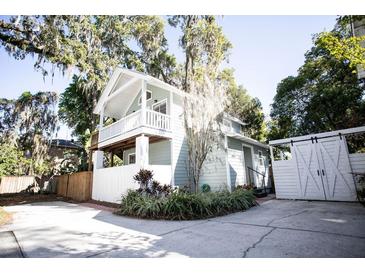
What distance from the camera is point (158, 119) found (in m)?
9.95

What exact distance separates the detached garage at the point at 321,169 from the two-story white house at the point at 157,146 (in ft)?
8.06

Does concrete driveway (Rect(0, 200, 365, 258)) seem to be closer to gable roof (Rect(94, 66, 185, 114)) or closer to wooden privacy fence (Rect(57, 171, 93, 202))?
wooden privacy fence (Rect(57, 171, 93, 202))

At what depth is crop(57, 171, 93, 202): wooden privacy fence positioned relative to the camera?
11.8m

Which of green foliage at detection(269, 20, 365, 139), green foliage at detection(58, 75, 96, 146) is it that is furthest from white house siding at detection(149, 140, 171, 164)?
green foliage at detection(269, 20, 365, 139)

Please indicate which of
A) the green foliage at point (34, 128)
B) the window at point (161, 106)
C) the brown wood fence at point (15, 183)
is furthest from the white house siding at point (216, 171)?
the brown wood fence at point (15, 183)

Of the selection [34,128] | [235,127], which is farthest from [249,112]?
[34,128]

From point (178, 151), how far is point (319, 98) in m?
11.0

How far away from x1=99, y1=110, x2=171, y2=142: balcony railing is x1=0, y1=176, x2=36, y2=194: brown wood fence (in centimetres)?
1121

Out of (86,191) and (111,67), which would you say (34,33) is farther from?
(86,191)

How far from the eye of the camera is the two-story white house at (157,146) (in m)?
9.15

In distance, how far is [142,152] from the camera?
8602 millimetres
